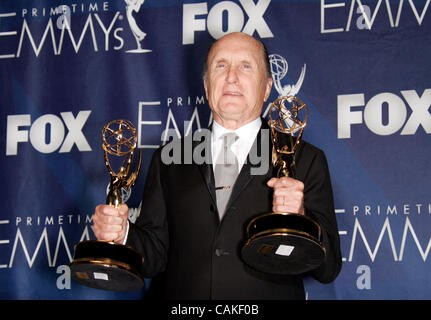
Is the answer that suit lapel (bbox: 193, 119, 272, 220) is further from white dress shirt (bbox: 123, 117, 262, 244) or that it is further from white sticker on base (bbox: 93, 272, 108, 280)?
white sticker on base (bbox: 93, 272, 108, 280)

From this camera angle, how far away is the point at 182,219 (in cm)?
225

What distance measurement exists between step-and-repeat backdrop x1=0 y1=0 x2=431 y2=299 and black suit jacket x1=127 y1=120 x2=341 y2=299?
714 mm

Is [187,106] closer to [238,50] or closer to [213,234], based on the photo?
[238,50]

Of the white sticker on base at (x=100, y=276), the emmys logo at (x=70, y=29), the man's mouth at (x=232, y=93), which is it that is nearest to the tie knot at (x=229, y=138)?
the man's mouth at (x=232, y=93)

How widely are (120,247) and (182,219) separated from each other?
33 cm

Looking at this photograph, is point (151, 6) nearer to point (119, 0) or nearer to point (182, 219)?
point (119, 0)

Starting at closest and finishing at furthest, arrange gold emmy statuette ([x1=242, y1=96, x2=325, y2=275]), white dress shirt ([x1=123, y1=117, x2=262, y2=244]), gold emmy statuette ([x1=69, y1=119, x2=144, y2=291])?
gold emmy statuette ([x1=242, y1=96, x2=325, y2=275]) < gold emmy statuette ([x1=69, y1=119, x2=144, y2=291]) < white dress shirt ([x1=123, y1=117, x2=262, y2=244])

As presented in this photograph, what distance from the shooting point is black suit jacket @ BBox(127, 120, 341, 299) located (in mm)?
2127

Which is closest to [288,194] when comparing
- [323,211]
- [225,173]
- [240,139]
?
[323,211]

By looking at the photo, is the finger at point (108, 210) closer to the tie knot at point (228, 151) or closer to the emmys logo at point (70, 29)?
the tie knot at point (228, 151)

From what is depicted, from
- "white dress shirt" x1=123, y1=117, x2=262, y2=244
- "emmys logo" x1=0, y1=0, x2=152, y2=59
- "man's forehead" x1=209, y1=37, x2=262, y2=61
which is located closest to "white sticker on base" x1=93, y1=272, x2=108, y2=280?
"white dress shirt" x1=123, y1=117, x2=262, y2=244

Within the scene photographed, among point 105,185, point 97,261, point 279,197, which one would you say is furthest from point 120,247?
point 105,185

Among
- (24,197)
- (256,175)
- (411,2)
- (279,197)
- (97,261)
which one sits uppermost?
(411,2)

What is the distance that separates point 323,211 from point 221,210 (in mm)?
328
